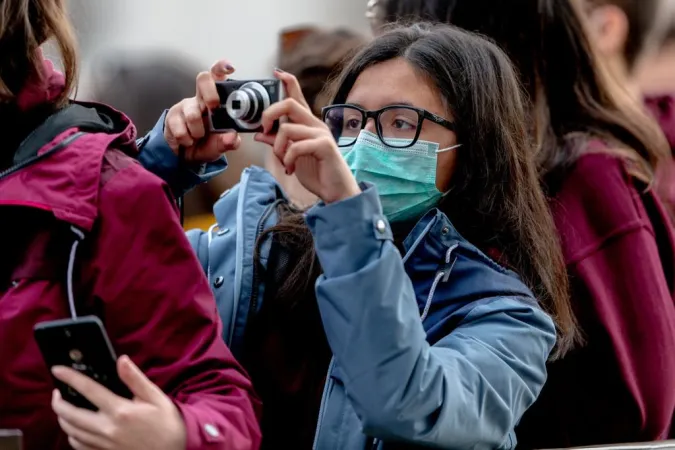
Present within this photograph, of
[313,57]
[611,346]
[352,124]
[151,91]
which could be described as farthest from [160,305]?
[151,91]

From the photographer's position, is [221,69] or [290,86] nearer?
[290,86]

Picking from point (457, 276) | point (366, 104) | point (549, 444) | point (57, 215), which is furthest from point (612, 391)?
point (57, 215)

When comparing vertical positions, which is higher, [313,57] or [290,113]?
[290,113]

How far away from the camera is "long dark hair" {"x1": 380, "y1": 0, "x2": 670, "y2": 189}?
2809 millimetres

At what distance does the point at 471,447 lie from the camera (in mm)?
1861

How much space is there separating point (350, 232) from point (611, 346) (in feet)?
3.50

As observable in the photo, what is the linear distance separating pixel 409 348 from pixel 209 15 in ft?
10.1

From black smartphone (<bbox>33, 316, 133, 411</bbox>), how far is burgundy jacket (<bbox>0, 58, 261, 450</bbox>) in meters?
0.11

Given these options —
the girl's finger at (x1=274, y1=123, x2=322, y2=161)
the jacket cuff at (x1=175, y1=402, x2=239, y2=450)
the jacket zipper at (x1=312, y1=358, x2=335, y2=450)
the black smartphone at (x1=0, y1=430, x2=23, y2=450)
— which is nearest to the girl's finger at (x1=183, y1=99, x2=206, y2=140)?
the girl's finger at (x1=274, y1=123, x2=322, y2=161)

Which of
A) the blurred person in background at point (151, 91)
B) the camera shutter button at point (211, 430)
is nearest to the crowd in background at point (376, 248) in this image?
the camera shutter button at point (211, 430)

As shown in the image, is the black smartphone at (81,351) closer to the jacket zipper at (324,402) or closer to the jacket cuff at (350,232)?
the jacket cuff at (350,232)

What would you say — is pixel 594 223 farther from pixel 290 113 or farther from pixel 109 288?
pixel 109 288

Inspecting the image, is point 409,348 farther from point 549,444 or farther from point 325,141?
point 549,444

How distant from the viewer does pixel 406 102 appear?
2168 millimetres
